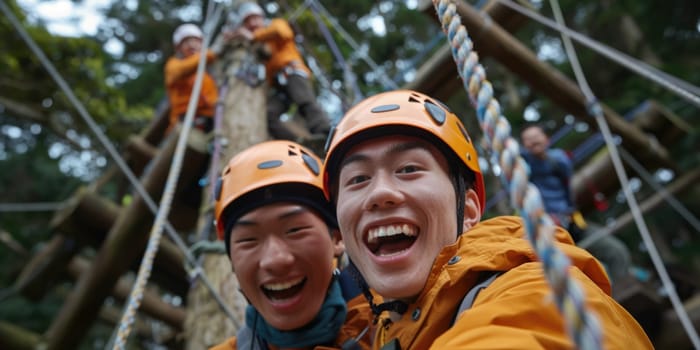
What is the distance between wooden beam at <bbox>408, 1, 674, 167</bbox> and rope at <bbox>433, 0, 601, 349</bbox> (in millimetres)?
3251

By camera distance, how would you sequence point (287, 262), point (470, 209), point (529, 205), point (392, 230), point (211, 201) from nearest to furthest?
1. point (529, 205)
2. point (392, 230)
3. point (470, 209)
4. point (287, 262)
5. point (211, 201)

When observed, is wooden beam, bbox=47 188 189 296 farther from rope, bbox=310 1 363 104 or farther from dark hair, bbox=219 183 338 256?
dark hair, bbox=219 183 338 256

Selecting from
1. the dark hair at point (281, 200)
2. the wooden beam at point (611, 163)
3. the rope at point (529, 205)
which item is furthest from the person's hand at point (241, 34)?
the rope at point (529, 205)

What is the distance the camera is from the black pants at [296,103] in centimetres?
458

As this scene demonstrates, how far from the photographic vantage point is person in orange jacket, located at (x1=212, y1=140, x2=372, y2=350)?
2.01 meters

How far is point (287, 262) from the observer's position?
2002 millimetres

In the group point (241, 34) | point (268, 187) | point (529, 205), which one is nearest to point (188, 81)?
point (241, 34)

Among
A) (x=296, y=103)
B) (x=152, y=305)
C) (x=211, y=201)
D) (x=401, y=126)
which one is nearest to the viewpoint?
(x=401, y=126)

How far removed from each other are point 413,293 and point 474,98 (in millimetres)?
658

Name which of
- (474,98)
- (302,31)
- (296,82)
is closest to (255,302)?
(474,98)

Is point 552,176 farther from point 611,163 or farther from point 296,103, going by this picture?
point 296,103

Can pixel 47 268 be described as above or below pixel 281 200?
above

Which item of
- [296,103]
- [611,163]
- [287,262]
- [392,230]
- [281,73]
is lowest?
[392,230]

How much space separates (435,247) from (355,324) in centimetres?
73
